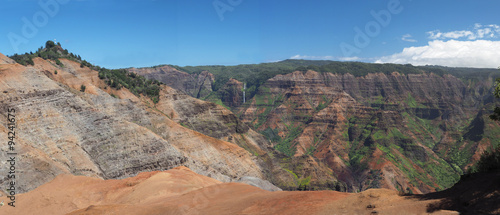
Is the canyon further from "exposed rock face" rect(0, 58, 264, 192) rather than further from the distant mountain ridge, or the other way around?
the distant mountain ridge

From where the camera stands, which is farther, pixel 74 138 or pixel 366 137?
pixel 366 137

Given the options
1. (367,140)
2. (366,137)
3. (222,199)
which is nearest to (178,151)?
(222,199)

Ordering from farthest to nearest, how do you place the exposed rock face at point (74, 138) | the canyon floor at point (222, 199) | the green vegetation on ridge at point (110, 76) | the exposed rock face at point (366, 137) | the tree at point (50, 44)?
the exposed rock face at point (366, 137)
the tree at point (50, 44)
the green vegetation on ridge at point (110, 76)
the exposed rock face at point (74, 138)
the canyon floor at point (222, 199)

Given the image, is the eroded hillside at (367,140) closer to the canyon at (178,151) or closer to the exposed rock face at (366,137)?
the exposed rock face at (366,137)

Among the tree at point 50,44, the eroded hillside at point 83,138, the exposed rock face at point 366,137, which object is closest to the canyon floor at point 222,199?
the eroded hillside at point 83,138

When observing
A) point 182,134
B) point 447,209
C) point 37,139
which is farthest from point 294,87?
point 447,209

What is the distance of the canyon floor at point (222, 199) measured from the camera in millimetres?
17109

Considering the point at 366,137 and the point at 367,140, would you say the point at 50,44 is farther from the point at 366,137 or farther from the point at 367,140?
the point at 366,137

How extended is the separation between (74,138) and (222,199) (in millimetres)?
30481

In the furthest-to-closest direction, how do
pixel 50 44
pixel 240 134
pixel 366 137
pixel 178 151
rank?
pixel 366 137 < pixel 240 134 < pixel 50 44 < pixel 178 151

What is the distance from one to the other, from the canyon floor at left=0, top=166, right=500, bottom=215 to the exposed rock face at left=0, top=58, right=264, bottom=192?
182 inches

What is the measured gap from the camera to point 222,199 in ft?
97.1

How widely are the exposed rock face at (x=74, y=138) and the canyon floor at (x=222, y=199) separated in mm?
4610

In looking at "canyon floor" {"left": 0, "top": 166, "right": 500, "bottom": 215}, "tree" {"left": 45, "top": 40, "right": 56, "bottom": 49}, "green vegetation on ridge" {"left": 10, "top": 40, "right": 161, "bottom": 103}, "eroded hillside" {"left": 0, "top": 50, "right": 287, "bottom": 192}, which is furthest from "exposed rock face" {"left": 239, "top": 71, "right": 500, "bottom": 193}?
"tree" {"left": 45, "top": 40, "right": 56, "bottom": 49}
